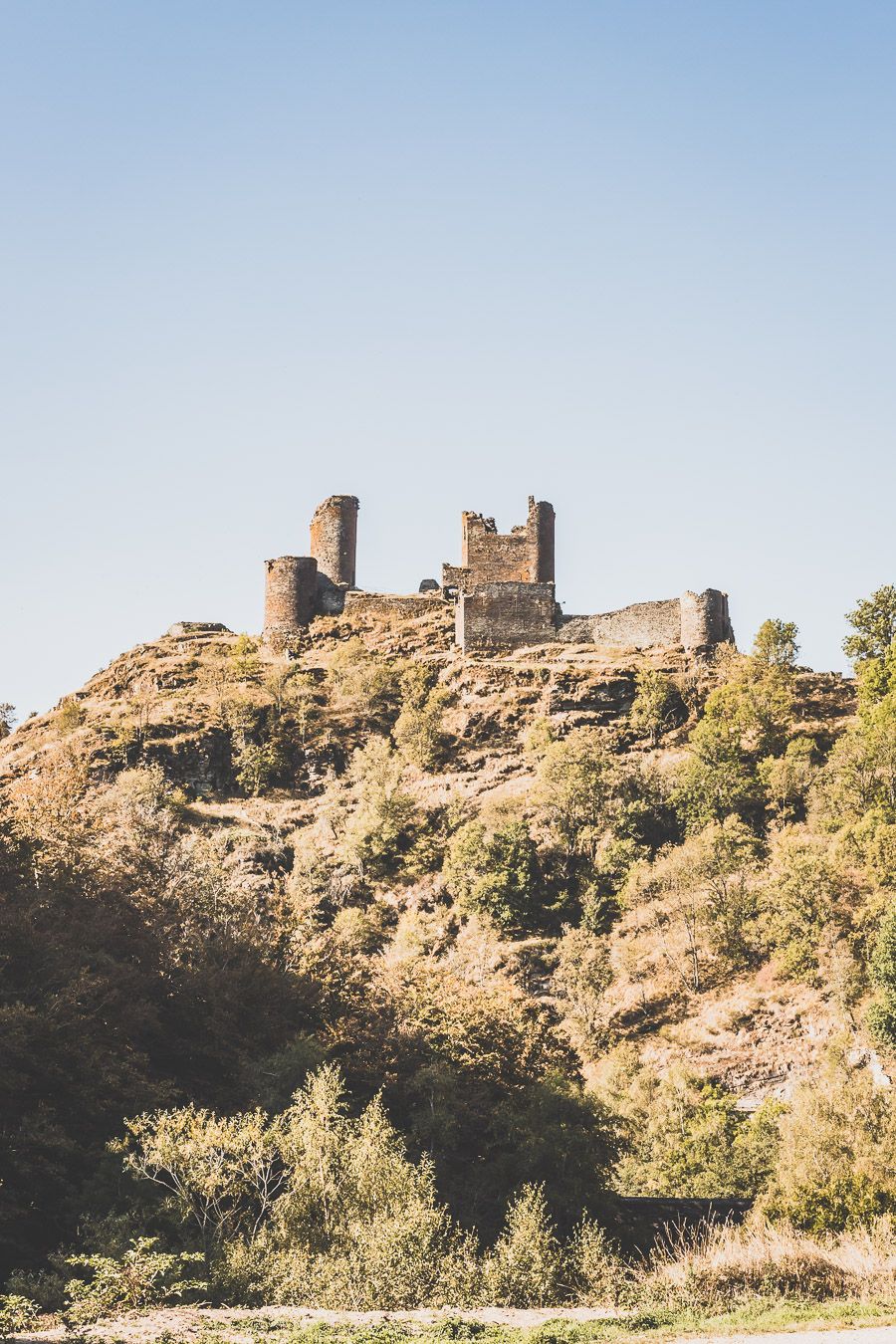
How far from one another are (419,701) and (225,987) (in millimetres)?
35102

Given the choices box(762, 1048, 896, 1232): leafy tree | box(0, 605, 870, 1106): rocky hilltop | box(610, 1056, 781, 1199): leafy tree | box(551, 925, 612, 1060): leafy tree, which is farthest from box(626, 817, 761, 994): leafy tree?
box(762, 1048, 896, 1232): leafy tree

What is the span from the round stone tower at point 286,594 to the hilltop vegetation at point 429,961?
163cm

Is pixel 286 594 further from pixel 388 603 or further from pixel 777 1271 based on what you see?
pixel 777 1271

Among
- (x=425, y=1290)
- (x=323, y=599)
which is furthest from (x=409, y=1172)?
(x=323, y=599)

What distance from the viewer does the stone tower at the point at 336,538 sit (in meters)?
77.8

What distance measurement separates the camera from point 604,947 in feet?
169

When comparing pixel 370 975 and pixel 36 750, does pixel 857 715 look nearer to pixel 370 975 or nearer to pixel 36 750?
pixel 370 975

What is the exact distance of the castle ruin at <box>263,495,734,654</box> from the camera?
68.0 m

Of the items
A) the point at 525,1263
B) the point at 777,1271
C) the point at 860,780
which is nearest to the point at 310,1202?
the point at 525,1263

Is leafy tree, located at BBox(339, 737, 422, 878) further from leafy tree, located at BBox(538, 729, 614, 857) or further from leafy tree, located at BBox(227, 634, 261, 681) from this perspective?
leafy tree, located at BBox(227, 634, 261, 681)

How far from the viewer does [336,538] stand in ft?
255

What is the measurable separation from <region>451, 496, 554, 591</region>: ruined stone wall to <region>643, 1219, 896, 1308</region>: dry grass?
5074 centimetres

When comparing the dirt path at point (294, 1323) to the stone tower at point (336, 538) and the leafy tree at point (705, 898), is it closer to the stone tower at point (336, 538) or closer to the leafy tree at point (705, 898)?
the leafy tree at point (705, 898)

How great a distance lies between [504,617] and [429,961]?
2394 cm
